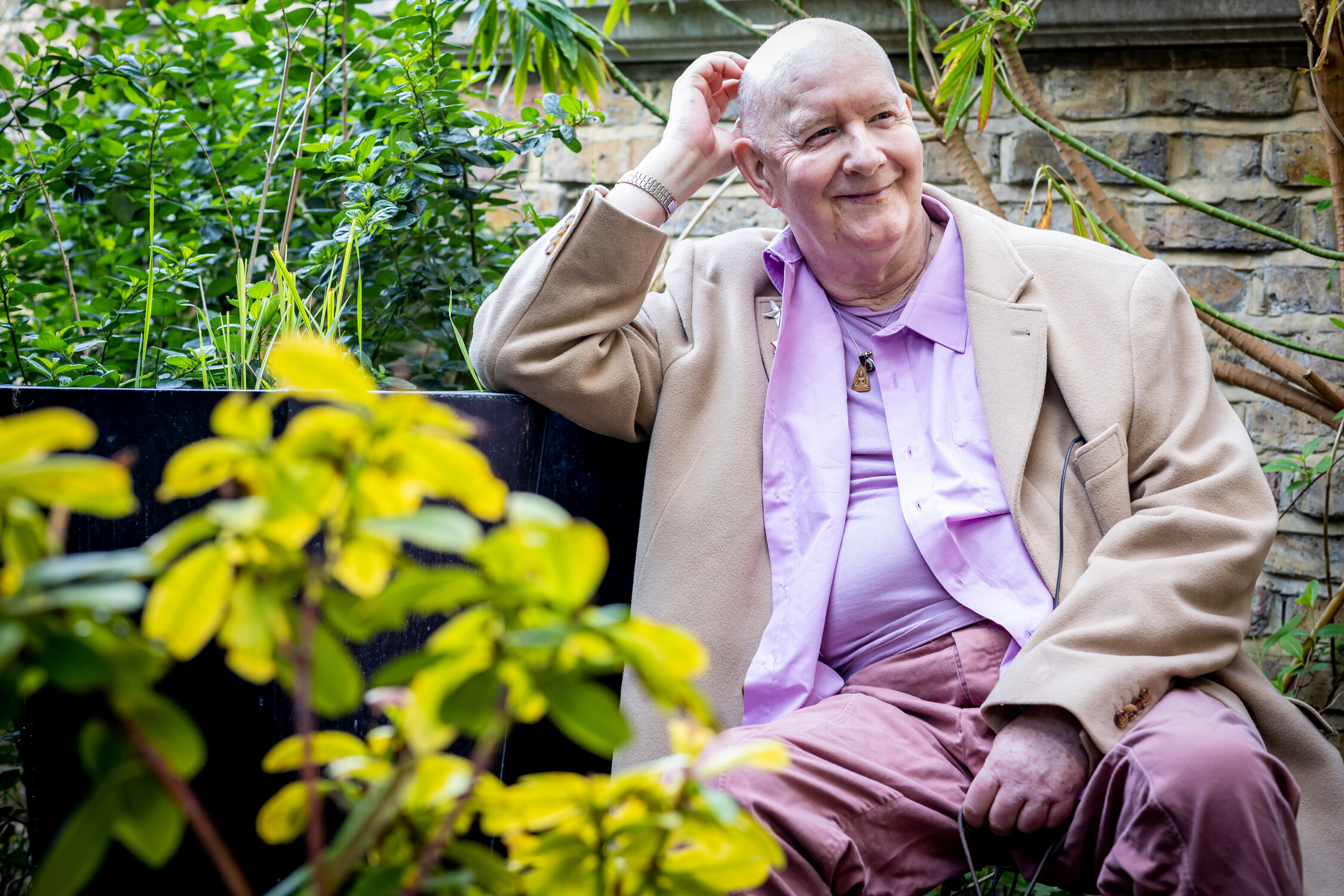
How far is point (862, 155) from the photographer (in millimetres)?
1670

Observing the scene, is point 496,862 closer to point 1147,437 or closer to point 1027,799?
point 1027,799

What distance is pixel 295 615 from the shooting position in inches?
17.6

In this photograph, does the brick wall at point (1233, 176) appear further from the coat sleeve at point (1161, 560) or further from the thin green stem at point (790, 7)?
the coat sleeve at point (1161, 560)

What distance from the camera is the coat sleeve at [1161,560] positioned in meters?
1.26

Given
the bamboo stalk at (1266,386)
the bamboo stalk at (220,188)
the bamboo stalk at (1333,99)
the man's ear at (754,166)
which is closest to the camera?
the man's ear at (754,166)

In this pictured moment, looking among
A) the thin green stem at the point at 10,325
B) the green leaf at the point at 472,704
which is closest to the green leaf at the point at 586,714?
the green leaf at the point at 472,704

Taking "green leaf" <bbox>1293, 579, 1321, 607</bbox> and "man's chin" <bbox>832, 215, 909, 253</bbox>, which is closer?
"man's chin" <bbox>832, 215, 909, 253</bbox>

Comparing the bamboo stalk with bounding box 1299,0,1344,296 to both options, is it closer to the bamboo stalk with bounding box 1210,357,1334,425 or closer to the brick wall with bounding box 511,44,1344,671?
the bamboo stalk with bounding box 1210,357,1334,425

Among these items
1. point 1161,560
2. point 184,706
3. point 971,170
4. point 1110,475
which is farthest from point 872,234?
point 184,706

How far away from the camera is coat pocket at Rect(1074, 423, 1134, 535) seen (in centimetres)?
148

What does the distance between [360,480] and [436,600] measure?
60 millimetres

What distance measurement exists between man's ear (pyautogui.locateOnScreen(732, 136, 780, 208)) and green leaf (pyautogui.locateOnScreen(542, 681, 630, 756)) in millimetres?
1489

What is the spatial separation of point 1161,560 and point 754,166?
0.95m

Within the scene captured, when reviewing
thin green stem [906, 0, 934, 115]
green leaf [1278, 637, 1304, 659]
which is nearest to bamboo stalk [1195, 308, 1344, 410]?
green leaf [1278, 637, 1304, 659]
